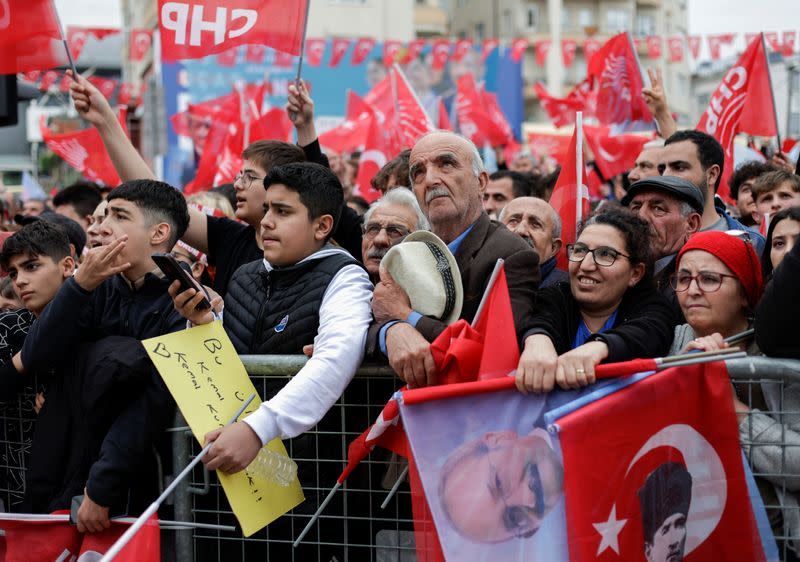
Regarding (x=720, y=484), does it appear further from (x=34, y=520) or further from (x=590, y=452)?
(x=34, y=520)

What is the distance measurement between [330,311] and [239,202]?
64.8 inches

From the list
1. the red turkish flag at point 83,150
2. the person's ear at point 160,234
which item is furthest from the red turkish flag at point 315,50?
the person's ear at point 160,234

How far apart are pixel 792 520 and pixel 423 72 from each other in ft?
100

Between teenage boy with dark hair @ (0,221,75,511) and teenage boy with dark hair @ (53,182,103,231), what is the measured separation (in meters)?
3.66

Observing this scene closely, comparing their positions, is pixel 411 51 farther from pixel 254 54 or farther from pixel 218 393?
pixel 218 393

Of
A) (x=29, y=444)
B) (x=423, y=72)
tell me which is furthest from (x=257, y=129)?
(x=423, y=72)

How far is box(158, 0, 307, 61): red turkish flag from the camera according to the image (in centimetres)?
526

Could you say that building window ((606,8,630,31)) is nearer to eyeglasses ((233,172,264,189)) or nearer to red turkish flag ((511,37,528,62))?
red turkish flag ((511,37,528,62))

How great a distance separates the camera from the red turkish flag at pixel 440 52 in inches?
1237

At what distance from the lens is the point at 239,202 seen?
502 cm

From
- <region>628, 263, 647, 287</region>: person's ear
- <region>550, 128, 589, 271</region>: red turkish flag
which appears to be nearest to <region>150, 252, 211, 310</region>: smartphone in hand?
<region>628, 263, 647, 287</region>: person's ear

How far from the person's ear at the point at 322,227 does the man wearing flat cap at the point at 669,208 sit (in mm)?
1441

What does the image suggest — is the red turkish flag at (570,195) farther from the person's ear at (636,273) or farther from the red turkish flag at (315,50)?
the red turkish flag at (315,50)

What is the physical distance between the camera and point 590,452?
2.94 meters
